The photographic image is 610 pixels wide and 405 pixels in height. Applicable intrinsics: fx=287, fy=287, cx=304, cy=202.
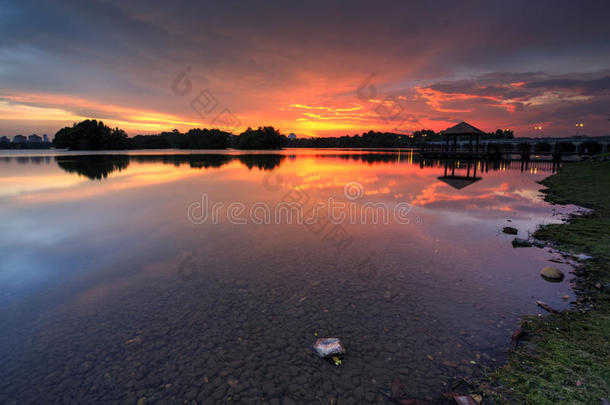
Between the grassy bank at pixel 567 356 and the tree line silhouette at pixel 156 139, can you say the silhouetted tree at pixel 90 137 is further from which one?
the grassy bank at pixel 567 356

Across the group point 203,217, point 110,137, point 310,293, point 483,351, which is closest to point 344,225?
point 310,293

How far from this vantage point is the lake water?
432cm

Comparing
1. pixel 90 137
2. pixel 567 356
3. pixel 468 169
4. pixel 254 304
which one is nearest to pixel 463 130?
pixel 468 169

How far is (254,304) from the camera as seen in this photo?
6332mm

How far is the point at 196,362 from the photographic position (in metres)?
4.65

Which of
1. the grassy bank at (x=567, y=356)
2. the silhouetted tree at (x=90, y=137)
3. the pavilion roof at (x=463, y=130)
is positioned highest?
the silhouetted tree at (x=90, y=137)

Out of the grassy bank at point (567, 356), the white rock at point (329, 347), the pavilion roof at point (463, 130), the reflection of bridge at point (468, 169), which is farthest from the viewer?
the pavilion roof at point (463, 130)

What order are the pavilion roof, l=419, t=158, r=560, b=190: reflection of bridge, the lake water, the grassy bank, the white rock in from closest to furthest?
the grassy bank < the lake water < the white rock < l=419, t=158, r=560, b=190: reflection of bridge < the pavilion roof

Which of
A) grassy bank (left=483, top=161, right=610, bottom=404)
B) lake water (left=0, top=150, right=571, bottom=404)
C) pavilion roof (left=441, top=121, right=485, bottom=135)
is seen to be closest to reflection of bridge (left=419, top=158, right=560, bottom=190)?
pavilion roof (left=441, top=121, right=485, bottom=135)

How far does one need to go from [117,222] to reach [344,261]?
34.4 ft

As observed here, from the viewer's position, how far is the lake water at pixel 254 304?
14.2 ft

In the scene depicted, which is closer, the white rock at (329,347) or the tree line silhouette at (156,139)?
the white rock at (329,347)

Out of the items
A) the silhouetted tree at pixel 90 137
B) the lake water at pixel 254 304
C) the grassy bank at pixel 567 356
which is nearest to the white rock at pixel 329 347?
the lake water at pixel 254 304

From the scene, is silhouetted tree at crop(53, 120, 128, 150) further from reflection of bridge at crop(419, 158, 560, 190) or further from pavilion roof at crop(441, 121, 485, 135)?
pavilion roof at crop(441, 121, 485, 135)
